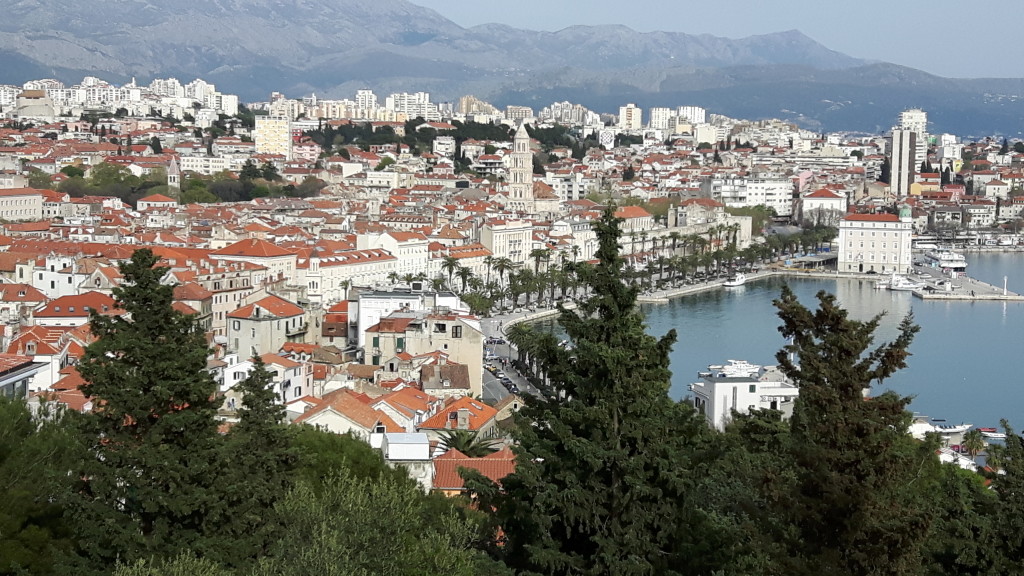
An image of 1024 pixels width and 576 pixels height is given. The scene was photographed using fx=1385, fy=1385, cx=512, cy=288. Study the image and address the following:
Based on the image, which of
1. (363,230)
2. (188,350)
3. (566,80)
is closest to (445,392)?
(188,350)

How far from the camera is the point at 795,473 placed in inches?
159

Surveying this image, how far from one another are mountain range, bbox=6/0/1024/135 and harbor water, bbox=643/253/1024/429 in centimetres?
8823

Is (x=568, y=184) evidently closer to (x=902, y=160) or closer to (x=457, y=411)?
(x=902, y=160)

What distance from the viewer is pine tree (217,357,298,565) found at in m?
4.99

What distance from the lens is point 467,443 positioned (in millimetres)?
9258

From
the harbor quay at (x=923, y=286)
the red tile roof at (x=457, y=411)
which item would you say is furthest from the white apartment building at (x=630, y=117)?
the red tile roof at (x=457, y=411)

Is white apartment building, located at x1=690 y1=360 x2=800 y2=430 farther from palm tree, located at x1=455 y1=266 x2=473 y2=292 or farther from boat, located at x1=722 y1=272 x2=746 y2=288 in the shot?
boat, located at x1=722 y1=272 x2=746 y2=288

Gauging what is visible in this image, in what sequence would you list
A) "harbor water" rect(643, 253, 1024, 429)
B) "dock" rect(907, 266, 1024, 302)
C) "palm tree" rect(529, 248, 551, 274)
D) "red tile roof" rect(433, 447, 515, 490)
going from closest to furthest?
"red tile roof" rect(433, 447, 515, 490) → "harbor water" rect(643, 253, 1024, 429) → "palm tree" rect(529, 248, 551, 274) → "dock" rect(907, 266, 1024, 302)

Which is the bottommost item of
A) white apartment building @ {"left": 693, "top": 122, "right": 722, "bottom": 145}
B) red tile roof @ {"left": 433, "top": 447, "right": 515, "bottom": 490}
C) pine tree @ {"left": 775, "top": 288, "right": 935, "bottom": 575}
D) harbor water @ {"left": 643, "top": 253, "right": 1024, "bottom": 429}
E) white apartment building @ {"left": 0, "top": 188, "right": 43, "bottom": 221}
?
harbor water @ {"left": 643, "top": 253, "right": 1024, "bottom": 429}

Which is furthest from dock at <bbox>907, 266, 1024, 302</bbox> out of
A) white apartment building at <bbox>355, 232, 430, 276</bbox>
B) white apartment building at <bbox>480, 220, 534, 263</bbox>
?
white apartment building at <bbox>355, 232, 430, 276</bbox>

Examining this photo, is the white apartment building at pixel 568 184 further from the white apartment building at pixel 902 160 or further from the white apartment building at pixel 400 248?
the white apartment building at pixel 400 248

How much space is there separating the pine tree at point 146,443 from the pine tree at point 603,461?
1012 millimetres

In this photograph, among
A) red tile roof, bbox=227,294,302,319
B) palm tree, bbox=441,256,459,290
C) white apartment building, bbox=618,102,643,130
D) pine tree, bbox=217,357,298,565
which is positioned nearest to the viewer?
pine tree, bbox=217,357,298,565

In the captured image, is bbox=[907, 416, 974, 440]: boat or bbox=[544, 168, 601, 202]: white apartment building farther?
bbox=[544, 168, 601, 202]: white apartment building
